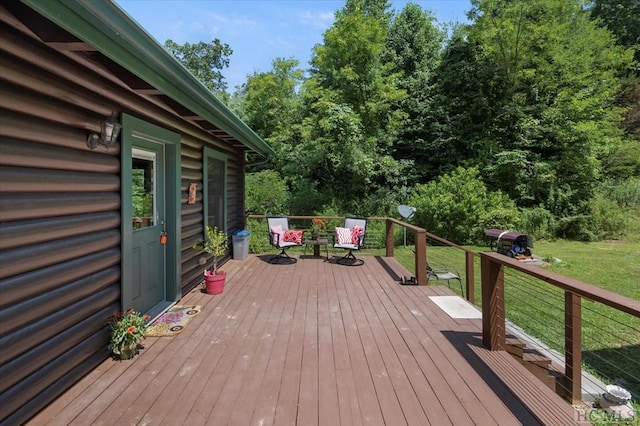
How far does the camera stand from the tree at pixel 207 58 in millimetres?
29594

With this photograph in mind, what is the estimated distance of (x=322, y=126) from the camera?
35.0ft

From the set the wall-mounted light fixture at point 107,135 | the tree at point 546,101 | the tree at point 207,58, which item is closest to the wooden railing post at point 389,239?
the wall-mounted light fixture at point 107,135

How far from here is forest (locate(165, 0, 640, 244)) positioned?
11.0 metres

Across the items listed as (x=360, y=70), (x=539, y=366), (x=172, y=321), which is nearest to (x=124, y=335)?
(x=172, y=321)

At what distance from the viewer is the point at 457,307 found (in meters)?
3.97

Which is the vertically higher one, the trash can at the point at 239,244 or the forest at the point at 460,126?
the forest at the point at 460,126

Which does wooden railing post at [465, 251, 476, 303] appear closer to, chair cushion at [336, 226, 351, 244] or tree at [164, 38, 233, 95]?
chair cushion at [336, 226, 351, 244]

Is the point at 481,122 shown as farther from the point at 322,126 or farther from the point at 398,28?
the point at 322,126

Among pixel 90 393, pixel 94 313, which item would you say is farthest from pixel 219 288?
pixel 90 393

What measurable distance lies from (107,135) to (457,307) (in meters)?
3.64

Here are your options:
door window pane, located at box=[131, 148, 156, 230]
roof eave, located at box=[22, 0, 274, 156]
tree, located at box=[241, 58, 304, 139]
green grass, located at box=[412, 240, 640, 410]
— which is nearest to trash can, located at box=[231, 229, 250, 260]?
door window pane, located at box=[131, 148, 156, 230]

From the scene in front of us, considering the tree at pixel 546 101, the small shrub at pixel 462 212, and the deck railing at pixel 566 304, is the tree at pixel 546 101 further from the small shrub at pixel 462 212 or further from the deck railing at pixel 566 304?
the deck railing at pixel 566 304

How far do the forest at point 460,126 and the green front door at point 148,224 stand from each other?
23.3 ft

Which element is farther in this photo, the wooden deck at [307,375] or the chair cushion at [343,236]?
the chair cushion at [343,236]
